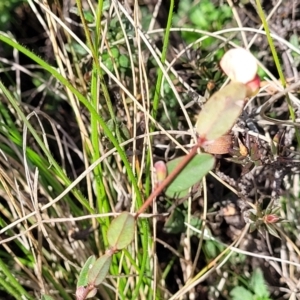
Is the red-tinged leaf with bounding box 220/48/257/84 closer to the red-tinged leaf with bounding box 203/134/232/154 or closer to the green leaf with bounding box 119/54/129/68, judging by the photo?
the red-tinged leaf with bounding box 203/134/232/154

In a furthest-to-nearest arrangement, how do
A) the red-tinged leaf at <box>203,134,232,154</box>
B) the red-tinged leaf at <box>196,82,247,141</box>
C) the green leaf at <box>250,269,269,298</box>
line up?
1. the green leaf at <box>250,269,269,298</box>
2. the red-tinged leaf at <box>203,134,232,154</box>
3. the red-tinged leaf at <box>196,82,247,141</box>

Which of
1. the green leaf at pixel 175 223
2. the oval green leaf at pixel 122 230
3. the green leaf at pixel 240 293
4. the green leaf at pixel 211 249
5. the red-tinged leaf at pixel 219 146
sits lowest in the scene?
the green leaf at pixel 240 293

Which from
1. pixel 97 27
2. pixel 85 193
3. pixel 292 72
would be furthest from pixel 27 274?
pixel 292 72

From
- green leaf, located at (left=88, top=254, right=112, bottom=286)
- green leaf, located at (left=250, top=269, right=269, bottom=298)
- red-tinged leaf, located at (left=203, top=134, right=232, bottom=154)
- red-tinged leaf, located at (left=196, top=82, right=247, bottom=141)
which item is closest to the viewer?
red-tinged leaf, located at (left=196, top=82, right=247, bottom=141)

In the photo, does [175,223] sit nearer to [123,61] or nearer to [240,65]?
[123,61]

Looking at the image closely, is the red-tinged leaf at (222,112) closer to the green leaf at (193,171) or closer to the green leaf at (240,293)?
the green leaf at (193,171)

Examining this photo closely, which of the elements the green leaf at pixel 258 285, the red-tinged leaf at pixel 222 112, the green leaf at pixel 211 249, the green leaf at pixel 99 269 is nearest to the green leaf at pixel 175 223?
the green leaf at pixel 211 249

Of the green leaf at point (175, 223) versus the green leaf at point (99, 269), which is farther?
the green leaf at point (175, 223)

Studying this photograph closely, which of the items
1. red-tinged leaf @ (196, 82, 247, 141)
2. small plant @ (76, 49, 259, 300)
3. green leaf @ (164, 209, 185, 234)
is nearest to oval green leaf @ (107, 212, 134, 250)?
small plant @ (76, 49, 259, 300)
